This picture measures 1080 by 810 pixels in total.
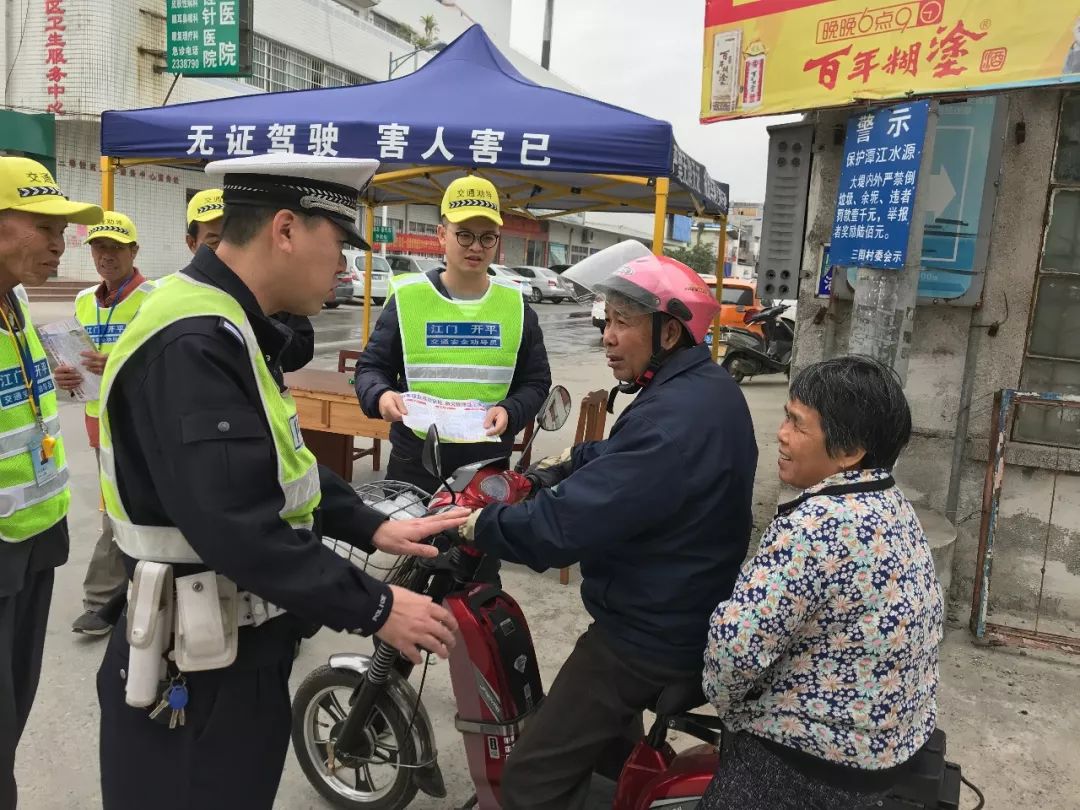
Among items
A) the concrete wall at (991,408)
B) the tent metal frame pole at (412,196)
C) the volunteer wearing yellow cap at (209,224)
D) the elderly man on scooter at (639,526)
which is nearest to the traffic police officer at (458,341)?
the volunteer wearing yellow cap at (209,224)

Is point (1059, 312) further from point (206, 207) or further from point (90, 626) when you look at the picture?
point (90, 626)

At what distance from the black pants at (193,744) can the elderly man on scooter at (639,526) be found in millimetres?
579

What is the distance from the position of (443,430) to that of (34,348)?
1.33 metres

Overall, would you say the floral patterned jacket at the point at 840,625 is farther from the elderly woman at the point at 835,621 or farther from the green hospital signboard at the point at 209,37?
the green hospital signboard at the point at 209,37

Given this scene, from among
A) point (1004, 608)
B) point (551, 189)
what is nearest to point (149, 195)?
point (551, 189)

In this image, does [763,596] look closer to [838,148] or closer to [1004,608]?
[1004,608]

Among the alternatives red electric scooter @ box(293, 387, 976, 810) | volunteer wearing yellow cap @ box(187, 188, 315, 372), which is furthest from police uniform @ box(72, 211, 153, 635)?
red electric scooter @ box(293, 387, 976, 810)

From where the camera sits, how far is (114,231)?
3.56 metres

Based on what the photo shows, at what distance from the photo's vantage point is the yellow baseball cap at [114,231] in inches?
139

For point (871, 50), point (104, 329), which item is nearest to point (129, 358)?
point (104, 329)

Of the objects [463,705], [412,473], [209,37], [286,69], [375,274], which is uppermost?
[286,69]

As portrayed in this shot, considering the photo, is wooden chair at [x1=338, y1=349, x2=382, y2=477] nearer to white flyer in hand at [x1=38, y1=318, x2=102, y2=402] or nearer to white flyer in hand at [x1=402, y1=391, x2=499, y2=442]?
white flyer in hand at [x1=38, y1=318, x2=102, y2=402]

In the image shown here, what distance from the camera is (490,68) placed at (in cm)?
514

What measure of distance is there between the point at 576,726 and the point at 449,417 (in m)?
1.40
